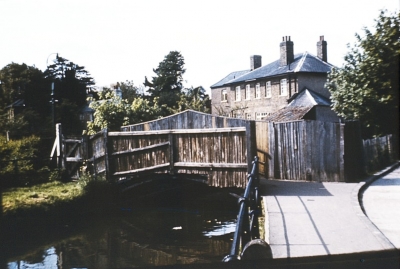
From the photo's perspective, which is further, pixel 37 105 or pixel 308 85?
pixel 308 85

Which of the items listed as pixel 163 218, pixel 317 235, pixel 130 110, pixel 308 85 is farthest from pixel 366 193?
pixel 130 110

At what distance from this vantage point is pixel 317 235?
5.30 meters

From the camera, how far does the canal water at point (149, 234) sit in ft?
22.9

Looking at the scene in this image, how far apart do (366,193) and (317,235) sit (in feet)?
12.5

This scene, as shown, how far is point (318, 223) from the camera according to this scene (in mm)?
5949

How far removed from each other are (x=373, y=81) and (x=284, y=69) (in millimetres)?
3097

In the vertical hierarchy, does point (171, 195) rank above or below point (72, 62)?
below

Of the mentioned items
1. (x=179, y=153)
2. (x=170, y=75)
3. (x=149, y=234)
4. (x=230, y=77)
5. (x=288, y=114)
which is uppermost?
(x=230, y=77)

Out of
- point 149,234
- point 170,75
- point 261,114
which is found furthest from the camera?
point 261,114

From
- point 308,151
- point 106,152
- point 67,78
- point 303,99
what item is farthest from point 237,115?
point 67,78

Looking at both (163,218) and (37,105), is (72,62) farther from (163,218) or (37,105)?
(163,218)

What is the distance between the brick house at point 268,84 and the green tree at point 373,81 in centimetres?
80

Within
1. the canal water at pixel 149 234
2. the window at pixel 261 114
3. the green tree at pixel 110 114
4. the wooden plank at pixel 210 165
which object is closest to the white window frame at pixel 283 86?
the window at pixel 261 114

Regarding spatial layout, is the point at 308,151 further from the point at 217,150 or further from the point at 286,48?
the point at 286,48
